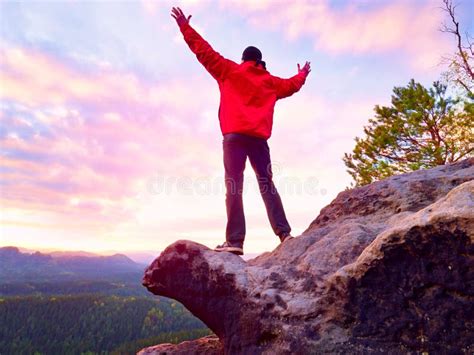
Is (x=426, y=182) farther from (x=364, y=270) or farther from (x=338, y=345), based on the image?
(x=338, y=345)

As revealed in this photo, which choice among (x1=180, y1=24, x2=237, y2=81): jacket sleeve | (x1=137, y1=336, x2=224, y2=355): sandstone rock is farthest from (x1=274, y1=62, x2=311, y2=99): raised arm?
(x1=137, y1=336, x2=224, y2=355): sandstone rock

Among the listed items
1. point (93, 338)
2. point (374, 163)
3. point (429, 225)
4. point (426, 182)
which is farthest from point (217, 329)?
point (93, 338)

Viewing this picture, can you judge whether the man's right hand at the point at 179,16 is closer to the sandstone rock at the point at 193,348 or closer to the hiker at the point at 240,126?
the hiker at the point at 240,126

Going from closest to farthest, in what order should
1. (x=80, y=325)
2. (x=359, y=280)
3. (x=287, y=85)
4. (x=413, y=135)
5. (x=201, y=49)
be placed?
(x=359, y=280), (x=201, y=49), (x=287, y=85), (x=413, y=135), (x=80, y=325)

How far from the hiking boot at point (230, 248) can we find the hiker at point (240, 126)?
0.01 m

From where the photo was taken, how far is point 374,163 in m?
19.3

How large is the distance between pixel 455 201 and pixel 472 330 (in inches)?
43.8

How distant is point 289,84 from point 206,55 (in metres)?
1.61

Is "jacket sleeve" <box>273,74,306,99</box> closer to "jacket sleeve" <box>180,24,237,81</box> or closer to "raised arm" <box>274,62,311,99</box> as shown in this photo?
"raised arm" <box>274,62,311,99</box>

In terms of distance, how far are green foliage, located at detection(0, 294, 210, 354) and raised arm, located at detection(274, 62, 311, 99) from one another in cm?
9590

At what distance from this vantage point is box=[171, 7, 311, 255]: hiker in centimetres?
535

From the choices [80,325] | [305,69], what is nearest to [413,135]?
[305,69]

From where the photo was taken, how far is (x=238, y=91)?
18.2ft

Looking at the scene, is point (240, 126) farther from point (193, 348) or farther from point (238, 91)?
point (193, 348)
